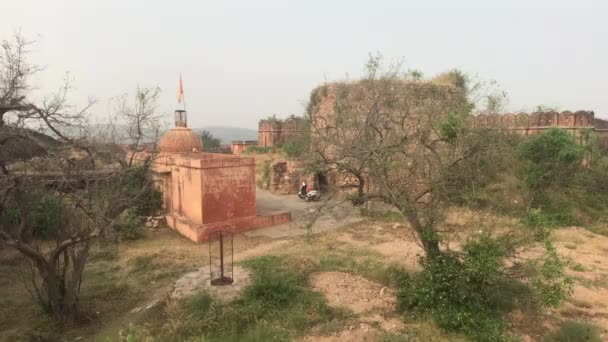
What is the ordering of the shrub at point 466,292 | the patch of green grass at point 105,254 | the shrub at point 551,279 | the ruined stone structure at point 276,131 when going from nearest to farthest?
the shrub at point 551,279 → the shrub at point 466,292 → the patch of green grass at point 105,254 → the ruined stone structure at point 276,131

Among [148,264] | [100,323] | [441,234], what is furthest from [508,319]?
[148,264]

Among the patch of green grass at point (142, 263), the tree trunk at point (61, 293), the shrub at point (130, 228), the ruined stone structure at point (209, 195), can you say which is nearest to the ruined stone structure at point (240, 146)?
the ruined stone structure at point (209, 195)

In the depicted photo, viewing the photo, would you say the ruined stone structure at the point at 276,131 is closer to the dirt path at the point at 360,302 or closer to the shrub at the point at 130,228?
the shrub at the point at 130,228

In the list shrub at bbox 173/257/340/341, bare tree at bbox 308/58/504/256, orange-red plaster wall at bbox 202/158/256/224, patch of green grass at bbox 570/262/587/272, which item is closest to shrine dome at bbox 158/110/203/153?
orange-red plaster wall at bbox 202/158/256/224

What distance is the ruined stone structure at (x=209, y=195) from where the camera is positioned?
1029cm

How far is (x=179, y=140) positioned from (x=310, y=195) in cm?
520

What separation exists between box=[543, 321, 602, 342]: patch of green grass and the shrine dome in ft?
37.2

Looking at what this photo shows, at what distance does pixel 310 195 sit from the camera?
1502 centimetres

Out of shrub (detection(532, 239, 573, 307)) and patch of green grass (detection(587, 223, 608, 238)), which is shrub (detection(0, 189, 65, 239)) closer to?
shrub (detection(532, 239, 573, 307))

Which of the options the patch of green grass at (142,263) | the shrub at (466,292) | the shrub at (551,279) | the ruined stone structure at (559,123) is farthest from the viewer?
the ruined stone structure at (559,123)

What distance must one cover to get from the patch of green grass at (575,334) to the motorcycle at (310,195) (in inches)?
412

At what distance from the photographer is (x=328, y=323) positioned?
5391 millimetres

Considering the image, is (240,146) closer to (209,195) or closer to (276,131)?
(276,131)

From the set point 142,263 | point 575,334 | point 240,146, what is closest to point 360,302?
point 575,334
